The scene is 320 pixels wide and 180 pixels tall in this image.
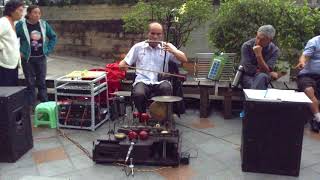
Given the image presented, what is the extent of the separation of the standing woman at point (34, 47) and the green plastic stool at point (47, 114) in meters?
0.53

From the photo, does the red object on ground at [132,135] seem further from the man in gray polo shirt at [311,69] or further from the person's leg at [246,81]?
the man in gray polo shirt at [311,69]

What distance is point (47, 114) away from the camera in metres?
4.69

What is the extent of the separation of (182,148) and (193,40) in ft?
12.6

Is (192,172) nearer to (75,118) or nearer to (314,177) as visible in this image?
(314,177)

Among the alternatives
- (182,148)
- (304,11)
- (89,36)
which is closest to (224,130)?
(182,148)

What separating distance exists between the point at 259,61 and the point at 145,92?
1314mm

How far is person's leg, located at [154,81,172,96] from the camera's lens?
4336 millimetres

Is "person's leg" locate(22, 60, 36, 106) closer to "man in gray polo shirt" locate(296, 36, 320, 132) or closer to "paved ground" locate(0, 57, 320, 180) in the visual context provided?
"paved ground" locate(0, 57, 320, 180)

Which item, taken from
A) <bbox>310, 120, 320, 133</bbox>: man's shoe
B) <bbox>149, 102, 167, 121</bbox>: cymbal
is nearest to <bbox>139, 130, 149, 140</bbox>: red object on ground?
<bbox>149, 102, 167, 121</bbox>: cymbal

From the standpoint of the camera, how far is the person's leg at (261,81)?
4.38 m

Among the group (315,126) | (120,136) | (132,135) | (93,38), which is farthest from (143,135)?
(93,38)

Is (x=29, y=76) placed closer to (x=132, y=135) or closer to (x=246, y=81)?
(x=132, y=135)

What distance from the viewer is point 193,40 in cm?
758

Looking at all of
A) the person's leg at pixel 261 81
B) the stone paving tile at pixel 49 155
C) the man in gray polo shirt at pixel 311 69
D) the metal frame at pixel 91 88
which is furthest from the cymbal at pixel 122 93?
the man in gray polo shirt at pixel 311 69
